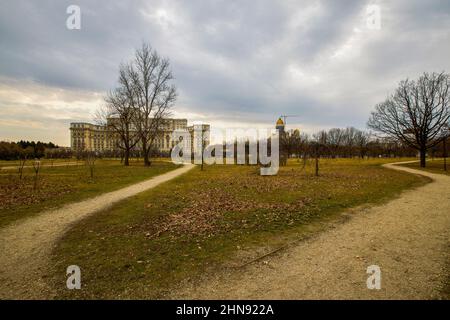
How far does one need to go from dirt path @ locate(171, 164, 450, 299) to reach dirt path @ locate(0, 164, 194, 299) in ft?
8.98

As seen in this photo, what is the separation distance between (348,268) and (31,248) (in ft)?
24.4

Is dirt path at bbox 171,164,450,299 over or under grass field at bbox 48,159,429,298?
over

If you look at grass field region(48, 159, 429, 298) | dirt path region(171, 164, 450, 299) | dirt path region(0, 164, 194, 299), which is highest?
dirt path region(171, 164, 450, 299)

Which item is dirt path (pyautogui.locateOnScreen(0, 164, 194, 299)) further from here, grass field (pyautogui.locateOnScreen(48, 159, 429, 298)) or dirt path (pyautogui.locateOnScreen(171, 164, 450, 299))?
dirt path (pyautogui.locateOnScreen(171, 164, 450, 299))

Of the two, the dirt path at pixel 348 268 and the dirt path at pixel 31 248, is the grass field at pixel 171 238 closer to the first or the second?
the dirt path at pixel 31 248

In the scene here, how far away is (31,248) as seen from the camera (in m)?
5.62

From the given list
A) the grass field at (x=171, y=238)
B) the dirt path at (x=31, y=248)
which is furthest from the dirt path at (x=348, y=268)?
the dirt path at (x=31, y=248)

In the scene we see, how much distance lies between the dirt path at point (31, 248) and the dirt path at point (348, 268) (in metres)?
2.74

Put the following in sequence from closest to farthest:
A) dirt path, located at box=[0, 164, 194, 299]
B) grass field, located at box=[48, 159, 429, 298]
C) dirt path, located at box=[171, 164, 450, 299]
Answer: dirt path, located at box=[171, 164, 450, 299] < dirt path, located at box=[0, 164, 194, 299] < grass field, located at box=[48, 159, 429, 298]

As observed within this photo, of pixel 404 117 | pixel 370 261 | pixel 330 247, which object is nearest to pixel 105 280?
pixel 330 247

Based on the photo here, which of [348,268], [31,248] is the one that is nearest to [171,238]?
[31,248]

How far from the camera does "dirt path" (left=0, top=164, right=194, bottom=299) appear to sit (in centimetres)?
392

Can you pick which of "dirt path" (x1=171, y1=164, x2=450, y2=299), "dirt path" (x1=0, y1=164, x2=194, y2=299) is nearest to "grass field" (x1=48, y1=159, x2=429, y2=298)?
"dirt path" (x1=0, y1=164, x2=194, y2=299)
